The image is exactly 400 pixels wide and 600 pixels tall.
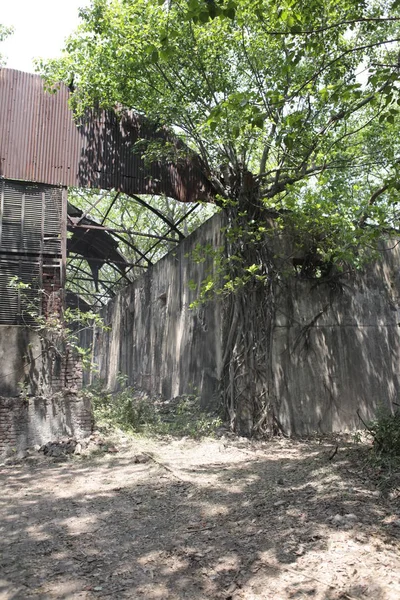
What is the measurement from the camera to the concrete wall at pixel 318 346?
923 cm

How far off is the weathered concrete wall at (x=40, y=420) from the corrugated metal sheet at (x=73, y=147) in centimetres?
422

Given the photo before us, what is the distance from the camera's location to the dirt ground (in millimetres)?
3338

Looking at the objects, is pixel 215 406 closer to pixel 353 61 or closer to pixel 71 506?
pixel 71 506

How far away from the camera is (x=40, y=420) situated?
25.8 ft

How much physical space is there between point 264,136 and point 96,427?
593 centimetres

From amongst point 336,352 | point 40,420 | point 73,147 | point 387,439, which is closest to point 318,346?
point 336,352

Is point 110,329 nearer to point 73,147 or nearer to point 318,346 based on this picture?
point 73,147

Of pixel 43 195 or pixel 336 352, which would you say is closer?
pixel 43 195

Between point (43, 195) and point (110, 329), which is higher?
point (43, 195)

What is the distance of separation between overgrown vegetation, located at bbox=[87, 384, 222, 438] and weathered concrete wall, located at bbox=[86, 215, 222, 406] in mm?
427

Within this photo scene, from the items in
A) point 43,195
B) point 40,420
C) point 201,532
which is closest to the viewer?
point 201,532

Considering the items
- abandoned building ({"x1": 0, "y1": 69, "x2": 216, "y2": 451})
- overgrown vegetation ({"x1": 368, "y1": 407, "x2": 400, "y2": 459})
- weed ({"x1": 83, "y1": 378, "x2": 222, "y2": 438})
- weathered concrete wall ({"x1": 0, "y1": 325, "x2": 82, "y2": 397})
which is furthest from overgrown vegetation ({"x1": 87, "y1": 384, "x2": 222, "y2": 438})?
overgrown vegetation ({"x1": 368, "y1": 407, "x2": 400, "y2": 459})

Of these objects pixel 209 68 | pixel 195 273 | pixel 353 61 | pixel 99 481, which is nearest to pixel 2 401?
pixel 99 481

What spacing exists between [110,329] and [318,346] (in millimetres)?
3930
